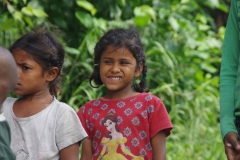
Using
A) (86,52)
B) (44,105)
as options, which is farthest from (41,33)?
(86,52)

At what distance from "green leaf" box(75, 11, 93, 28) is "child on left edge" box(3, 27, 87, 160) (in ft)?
7.61

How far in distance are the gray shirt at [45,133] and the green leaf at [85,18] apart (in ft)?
8.46

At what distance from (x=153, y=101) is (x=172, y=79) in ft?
9.36

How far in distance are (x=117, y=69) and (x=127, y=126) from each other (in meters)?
0.33

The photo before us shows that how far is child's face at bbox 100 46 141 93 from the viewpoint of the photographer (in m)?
3.43

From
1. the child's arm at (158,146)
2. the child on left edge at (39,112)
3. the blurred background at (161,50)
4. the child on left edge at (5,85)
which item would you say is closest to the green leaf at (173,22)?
the blurred background at (161,50)

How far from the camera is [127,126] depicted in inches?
132

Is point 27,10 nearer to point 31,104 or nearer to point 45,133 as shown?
point 31,104

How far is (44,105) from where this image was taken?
311 cm

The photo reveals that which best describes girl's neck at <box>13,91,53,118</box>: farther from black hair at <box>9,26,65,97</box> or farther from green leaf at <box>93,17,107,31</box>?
green leaf at <box>93,17,107,31</box>

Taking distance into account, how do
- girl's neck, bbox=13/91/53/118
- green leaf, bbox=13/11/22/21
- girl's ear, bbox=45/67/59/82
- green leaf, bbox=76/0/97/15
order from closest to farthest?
girl's neck, bbox=13/91/53/118 → girl's ear, bbox=45/67/59/82 → green leaf, bbox=13/11/22/21 → green leaf, bbox=76/0/97/15

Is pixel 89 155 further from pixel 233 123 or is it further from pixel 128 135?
pixel 233 123

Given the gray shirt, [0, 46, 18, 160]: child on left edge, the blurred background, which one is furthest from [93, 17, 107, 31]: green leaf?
[0, 46, 18, 160]: child on left edge

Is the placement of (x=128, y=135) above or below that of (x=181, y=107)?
above
